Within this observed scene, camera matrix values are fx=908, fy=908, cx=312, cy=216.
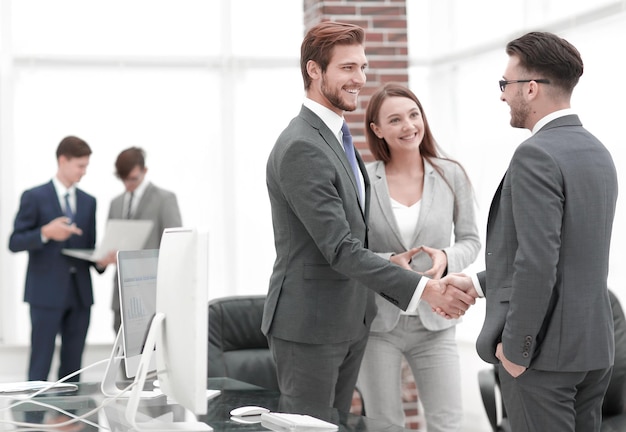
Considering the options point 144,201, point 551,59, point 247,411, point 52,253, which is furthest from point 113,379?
point 144,201

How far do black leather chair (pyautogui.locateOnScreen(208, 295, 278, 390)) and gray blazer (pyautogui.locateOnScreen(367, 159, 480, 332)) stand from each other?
0.51m

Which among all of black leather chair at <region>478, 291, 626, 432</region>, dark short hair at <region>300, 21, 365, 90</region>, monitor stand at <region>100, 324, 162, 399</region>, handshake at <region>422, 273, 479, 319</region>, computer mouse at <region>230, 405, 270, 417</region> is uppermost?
dark short hair at <region>300, 21, 365, 90</region>

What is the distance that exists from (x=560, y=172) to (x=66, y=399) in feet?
A: 5.23

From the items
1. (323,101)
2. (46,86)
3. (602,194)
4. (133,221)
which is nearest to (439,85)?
(133,221)

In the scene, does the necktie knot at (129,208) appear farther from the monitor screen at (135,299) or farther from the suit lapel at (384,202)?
the monitor screen at (135,299)

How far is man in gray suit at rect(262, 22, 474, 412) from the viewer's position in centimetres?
293

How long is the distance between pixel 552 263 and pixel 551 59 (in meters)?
0.60

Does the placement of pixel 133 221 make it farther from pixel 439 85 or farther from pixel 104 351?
pixel 439 85

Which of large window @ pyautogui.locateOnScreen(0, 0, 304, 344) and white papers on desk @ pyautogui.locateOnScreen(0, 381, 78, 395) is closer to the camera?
white papers on desk @ pyautogui.locateOnScreen(0, 381, 78, 395)

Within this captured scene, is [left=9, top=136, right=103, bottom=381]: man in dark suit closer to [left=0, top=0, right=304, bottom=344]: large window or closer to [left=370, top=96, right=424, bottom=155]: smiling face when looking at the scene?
[left=0, top=0, right=304, bottom=344]: large window

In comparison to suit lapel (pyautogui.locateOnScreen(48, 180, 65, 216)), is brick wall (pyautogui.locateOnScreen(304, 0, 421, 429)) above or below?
above

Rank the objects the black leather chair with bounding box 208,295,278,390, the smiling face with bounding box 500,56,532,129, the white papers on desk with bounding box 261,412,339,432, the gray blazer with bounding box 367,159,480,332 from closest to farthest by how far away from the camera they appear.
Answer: the white papers on desk with bounding box 261,412,339,432
the smiling face with bounding box 500,56,532,129
the gray blazer with bounding box 367,159,480,332
the black leather chair with bounding box 208,295,278,390

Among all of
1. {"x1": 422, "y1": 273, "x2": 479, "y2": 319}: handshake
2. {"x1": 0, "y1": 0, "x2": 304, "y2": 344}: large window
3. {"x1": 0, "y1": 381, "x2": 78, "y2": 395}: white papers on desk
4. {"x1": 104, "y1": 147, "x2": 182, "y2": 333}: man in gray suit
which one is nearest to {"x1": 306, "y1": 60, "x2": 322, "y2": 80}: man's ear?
{"x1": 422, "y1": 273, "x2": 479, "y2": 319}: handshake

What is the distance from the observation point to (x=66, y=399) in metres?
2.74
